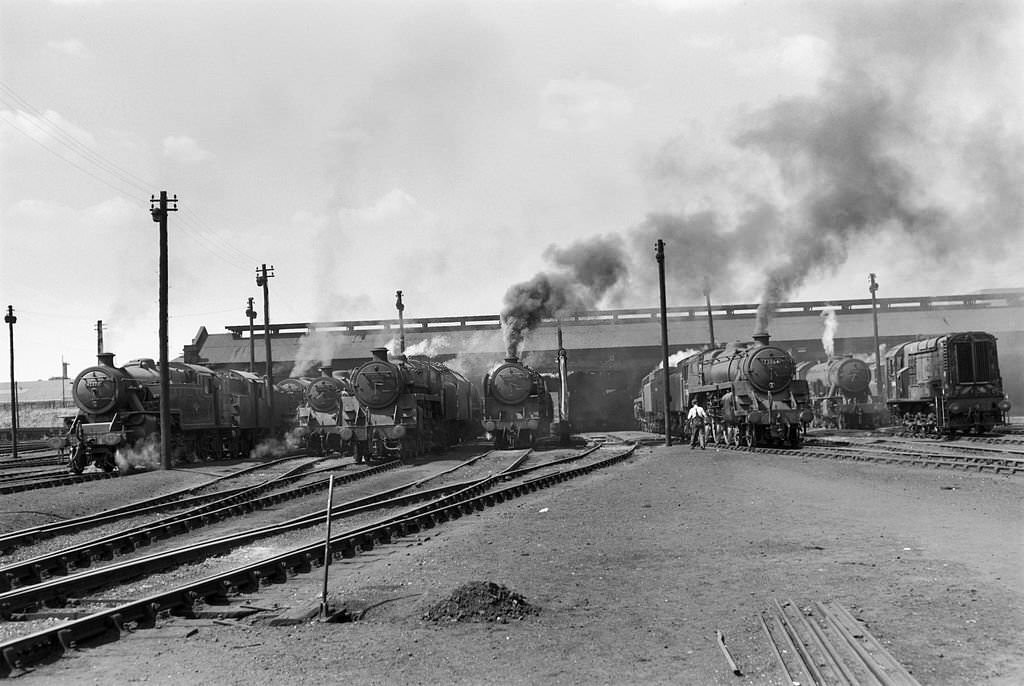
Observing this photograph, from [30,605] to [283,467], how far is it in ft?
64.1

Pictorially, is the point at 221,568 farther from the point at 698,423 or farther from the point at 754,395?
the point at 698,423

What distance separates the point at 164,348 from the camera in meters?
28.2

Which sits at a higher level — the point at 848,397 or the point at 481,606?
the point at 848,397

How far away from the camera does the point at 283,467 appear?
28281 mm

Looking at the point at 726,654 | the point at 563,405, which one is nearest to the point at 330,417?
the point at 563,405

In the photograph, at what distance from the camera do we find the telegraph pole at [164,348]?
2777cm

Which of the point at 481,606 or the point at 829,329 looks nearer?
the point at 481,606

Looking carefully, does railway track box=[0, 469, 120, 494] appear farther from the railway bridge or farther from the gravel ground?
the railway bridge

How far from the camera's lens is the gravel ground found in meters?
6.51

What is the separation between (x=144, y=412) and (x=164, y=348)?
2611 mm

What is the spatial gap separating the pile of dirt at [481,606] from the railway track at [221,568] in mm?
1424

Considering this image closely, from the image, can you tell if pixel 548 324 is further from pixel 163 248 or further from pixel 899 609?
pixel 899 609

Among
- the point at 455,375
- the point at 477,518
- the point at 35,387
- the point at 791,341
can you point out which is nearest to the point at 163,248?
the point at 455,375

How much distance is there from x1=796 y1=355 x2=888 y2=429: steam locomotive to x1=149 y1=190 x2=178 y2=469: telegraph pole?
27947 millimetres
